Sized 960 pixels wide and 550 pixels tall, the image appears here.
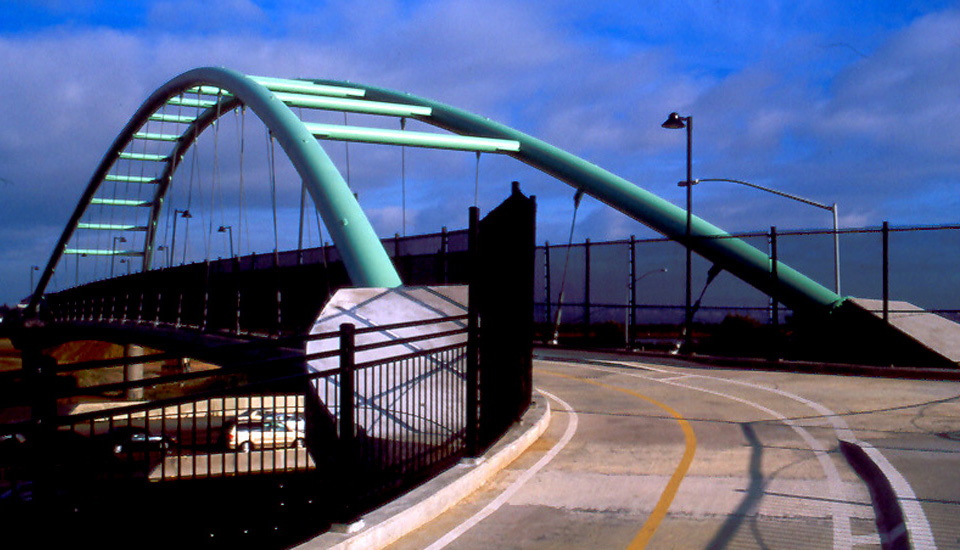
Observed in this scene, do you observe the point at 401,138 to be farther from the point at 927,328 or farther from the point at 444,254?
the point at 927,328

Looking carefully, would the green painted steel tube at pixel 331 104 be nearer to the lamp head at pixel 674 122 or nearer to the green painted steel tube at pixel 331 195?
the green painted steel tube at pixel 331 195

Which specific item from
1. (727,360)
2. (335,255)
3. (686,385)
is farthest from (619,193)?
(686,385)

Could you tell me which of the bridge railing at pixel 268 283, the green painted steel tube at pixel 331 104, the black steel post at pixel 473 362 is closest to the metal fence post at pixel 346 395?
the black steel post at pixel 473 362

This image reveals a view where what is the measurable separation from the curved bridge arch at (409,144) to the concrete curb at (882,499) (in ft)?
36.7

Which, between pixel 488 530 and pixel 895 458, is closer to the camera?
pixel 488 530

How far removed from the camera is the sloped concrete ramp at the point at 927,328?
18344mm

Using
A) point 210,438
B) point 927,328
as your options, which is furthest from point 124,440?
point 927,328

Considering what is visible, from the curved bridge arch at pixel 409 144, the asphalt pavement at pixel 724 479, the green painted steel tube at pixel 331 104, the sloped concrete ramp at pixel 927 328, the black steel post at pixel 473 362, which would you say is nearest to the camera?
the asphalt pavement at pixel 724 479

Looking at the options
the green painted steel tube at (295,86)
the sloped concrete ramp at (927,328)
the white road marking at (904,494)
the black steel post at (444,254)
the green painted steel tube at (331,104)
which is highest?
the green painted steel tube at (295,86)

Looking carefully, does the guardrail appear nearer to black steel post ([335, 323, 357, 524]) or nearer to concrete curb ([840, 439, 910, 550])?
black steel post ([335, 323, 357, 524])

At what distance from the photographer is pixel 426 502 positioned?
6.68 meters

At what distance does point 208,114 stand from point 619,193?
24847 mm

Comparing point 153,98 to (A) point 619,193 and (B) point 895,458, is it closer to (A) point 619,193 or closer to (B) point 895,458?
(A) point 619,193

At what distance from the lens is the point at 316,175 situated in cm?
2144
